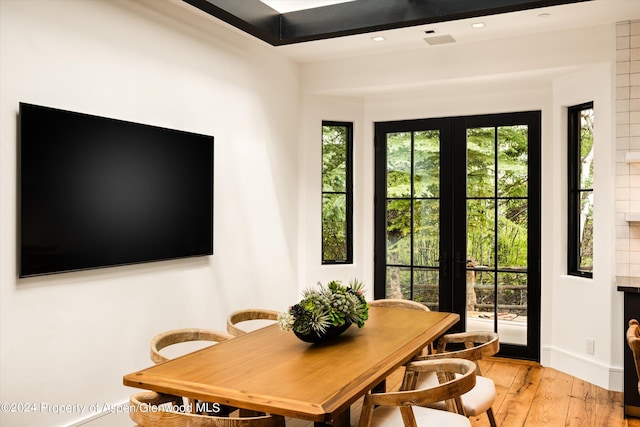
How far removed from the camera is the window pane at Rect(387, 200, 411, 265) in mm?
5465

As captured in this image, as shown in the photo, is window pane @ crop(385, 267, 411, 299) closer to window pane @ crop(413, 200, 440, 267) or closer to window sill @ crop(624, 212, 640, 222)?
window pane @ crop(413, 200, 440, 267)

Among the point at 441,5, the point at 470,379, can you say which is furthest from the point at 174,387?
the point at 441,5

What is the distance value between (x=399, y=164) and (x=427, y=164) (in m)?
0.28

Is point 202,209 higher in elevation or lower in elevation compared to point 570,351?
higher

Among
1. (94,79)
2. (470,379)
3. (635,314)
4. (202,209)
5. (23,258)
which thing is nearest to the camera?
(470,379)

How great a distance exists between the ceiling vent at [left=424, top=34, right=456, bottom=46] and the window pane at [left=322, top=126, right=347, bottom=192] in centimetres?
127

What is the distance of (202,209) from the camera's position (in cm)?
410

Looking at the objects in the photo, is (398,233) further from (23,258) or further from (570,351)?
(23,258)

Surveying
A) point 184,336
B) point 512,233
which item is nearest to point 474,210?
point 512,233

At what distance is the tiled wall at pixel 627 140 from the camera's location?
4.13 metres

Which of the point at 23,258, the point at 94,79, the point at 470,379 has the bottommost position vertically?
the point at 470,379

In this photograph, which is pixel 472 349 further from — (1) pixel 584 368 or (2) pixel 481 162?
(2) pixel 481 162

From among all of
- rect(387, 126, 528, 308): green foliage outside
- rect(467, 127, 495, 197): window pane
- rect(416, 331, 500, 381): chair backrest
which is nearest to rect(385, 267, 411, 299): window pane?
rect(387, 126, 528, 308): green foliage outside

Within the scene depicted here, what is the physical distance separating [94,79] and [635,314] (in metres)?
3.63
